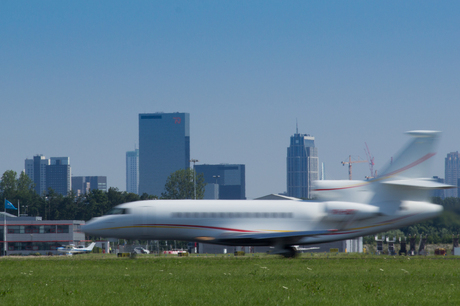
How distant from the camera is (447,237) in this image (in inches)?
3664

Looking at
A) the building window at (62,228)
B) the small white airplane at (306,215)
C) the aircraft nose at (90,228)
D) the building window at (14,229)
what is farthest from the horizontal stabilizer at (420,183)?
the building window at (14,229)

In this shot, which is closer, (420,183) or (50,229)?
(420,183)

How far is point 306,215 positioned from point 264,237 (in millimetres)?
3671

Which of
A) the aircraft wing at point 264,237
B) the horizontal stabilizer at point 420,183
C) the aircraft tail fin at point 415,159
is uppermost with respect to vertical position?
the aircraft tail fin at point 415,159

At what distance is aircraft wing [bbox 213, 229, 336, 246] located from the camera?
41781 mm

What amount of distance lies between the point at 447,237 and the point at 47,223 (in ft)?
221

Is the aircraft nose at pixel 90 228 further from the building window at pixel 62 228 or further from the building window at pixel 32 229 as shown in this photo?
the building window at pixel 32 229

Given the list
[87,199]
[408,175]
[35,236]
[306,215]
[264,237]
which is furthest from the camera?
[87,199]

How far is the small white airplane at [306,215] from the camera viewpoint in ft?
137

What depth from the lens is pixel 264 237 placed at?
4200 centimetres

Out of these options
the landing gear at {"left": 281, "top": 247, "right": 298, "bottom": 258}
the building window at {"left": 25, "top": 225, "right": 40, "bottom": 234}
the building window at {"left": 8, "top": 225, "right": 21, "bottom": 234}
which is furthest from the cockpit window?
the building window at {"left": 8, "top": 225, "right": 21, "bottom": 234}

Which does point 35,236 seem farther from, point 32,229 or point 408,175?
point 408,175

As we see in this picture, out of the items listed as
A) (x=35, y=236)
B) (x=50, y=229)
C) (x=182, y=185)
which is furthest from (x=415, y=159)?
(x=182, y=185)

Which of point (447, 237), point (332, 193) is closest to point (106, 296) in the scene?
point (332, 193)
